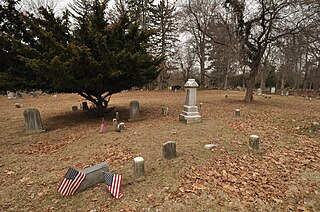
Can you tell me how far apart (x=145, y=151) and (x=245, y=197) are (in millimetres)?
2648

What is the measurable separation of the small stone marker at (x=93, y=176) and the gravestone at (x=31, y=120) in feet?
17.8

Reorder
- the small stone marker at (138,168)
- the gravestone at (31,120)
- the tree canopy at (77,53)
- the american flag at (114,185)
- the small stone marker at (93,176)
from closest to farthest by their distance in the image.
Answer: the american flag at (114,185)
the small stone marker at (93,176)
the small stone marker at (138,168)
the tree canopy at (77,53)
the gravestone at (31,120)

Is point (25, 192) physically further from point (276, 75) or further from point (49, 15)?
point (276, 75)

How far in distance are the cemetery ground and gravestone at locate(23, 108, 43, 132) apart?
48cm

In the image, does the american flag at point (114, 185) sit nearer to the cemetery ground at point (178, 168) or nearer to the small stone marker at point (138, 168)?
the cemetery ground at point (178, 168)

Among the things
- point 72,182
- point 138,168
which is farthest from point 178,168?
point 72,182

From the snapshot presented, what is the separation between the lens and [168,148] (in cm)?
409

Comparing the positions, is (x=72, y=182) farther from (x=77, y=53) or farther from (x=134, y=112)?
(x=134, y=112)

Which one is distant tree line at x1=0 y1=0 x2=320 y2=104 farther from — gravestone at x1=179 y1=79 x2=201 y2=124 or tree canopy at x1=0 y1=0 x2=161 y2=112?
gravestone at x1=179 y1=79 x2=201 y2=124

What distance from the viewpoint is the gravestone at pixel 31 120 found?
7.08 meters

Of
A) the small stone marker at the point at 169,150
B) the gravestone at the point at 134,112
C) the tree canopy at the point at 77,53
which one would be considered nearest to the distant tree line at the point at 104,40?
the tree canopy at the point at 77,53

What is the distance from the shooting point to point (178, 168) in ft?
12.2

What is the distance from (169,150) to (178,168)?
0.52 meters

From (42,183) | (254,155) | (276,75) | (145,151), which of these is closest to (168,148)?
(145,151)
